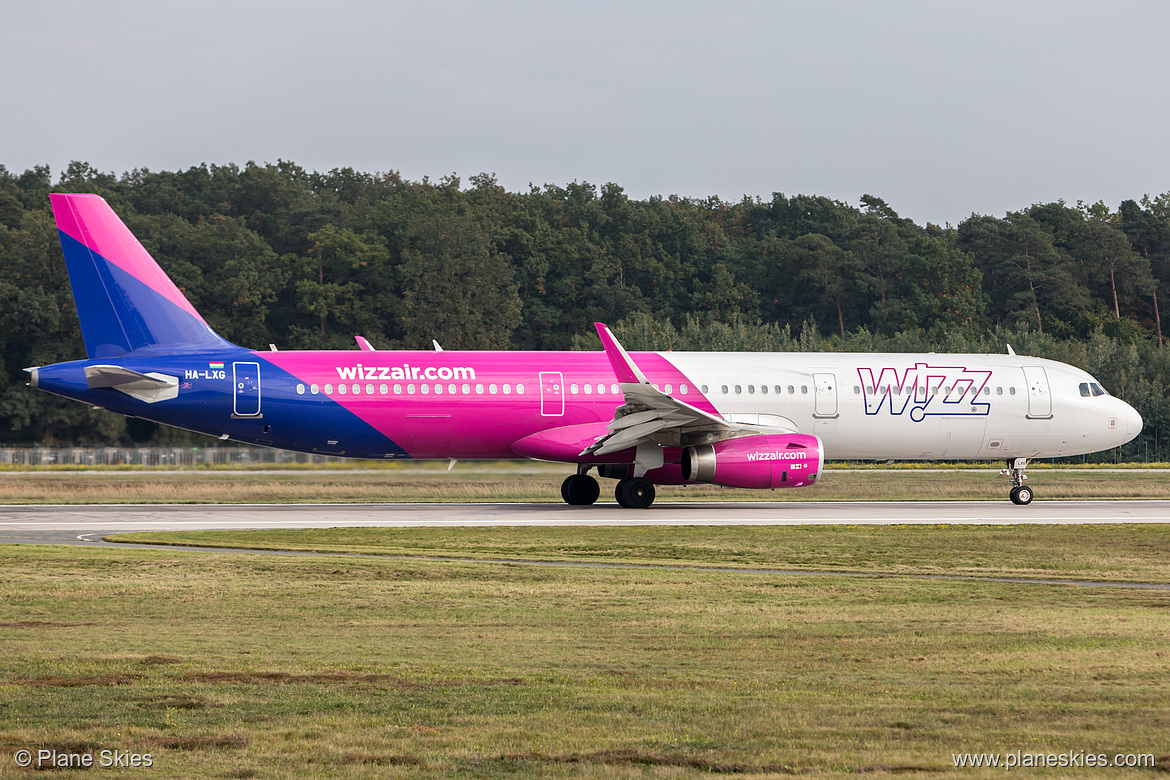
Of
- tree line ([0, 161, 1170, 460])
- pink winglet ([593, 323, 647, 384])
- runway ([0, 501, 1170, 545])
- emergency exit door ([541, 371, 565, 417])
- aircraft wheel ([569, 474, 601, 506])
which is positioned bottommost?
runway ([0, 501, 1170, 545])

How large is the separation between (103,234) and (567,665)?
71.2 feet

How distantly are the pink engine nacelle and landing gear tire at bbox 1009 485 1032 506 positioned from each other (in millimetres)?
6813

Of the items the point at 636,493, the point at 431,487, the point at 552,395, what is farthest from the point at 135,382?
the point at 636,493

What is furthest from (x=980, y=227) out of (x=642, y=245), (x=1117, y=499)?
(x=1117, y=499)

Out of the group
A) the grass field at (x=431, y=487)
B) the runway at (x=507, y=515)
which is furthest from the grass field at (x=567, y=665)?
the grass field at (x=431, y=487)

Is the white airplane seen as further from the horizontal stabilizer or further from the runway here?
the runway

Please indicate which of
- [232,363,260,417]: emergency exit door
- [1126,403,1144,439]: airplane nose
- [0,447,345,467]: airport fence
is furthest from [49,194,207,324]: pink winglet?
[1126,403,1144,439]: airplane nose

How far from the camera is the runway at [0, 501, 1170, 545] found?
2364 centimetres

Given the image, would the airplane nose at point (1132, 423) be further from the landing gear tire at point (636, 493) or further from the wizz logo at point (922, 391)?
the landing gear tire at point (636, 493)

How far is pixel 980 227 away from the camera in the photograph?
96.1 m

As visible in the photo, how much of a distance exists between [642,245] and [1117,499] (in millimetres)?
61627

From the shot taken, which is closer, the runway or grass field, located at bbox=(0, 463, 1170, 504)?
the runway

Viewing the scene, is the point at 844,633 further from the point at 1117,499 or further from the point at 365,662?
the point at 1117,499

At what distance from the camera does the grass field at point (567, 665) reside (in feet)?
23.2
